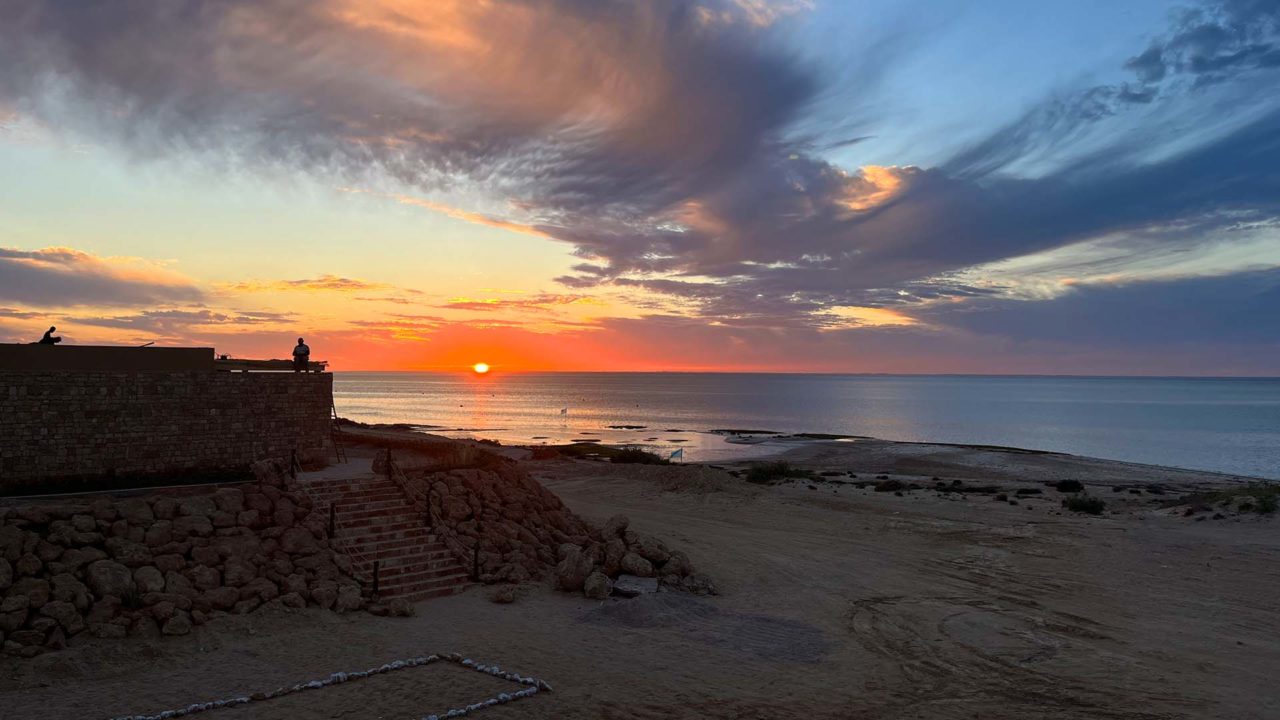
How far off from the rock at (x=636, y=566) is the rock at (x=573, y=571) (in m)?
0.87

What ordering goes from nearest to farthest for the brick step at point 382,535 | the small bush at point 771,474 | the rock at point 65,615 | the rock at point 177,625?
the rock at point 65,615 < the rock at point 177,625 < the brick step at point 382,535 < the small bush at point 771,474

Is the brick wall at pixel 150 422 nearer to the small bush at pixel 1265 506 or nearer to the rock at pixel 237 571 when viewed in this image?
the rock at pixel 237 571

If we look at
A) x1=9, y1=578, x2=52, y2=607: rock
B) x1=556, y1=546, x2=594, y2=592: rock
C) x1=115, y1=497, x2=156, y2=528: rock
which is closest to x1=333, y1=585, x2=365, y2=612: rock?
x1=115, y1=497, x2=156, y2=528: rock

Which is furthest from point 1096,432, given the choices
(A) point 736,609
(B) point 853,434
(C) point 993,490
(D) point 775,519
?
(A) point 736,609

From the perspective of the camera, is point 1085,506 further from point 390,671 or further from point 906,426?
point 906,426

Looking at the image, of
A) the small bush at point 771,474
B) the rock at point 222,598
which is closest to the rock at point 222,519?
the rock at point 222,598

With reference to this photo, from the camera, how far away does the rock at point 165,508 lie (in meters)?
15.5

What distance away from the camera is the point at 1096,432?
91.7 meters

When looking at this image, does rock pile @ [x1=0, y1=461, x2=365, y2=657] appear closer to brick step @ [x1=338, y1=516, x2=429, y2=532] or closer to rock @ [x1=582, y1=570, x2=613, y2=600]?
brick step @ [x1=338, y1=516, x2=429, y2=532]

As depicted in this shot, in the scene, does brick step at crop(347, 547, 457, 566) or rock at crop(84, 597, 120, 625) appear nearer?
rock at crop(84, 597, 120, 625)

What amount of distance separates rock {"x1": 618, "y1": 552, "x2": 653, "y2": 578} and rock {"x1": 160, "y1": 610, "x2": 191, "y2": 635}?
9.19 m

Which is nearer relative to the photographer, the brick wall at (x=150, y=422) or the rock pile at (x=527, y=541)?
the brick wall at (x=150, y=422)

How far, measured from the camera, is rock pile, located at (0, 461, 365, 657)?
13141 millimetres

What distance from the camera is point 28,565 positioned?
530 inches
